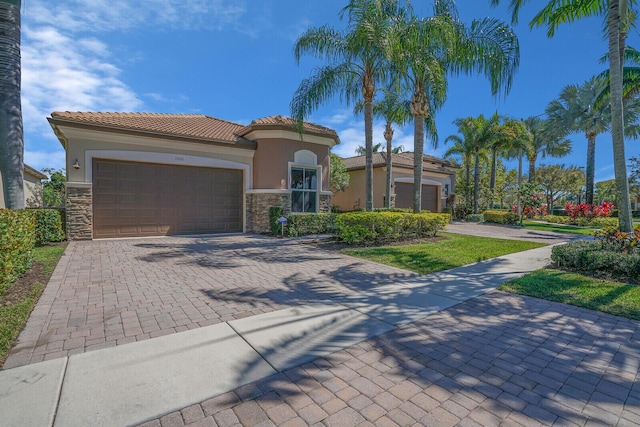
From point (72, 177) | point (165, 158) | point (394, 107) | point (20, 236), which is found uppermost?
point (394, 107)

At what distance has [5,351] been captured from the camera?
3.25 meters

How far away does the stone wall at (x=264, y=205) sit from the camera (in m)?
14.1

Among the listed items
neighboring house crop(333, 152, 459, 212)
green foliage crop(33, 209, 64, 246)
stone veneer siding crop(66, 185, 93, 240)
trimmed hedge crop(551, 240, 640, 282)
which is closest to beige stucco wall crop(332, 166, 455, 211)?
neighboring house crop(333, 152, 459, 212)

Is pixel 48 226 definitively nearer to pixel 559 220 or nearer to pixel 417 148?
pixel 417 148

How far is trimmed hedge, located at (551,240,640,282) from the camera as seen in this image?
21.5ft

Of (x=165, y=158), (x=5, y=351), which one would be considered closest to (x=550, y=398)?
(x=5, y=351)

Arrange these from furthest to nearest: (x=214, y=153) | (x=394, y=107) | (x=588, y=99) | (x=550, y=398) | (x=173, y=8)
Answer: (x=588, y=99) < (x=394, y=107) < (x=214, y=153) < (x=173, y=8) < (x=550, y=398)

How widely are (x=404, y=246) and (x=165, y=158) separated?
32.5 feet

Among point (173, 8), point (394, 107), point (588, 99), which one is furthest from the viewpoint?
point (588, 99)

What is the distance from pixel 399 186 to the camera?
77.8 feet

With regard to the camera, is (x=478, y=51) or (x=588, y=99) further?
(x=588, y=99)

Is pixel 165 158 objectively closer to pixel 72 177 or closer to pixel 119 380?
pixel 72 177

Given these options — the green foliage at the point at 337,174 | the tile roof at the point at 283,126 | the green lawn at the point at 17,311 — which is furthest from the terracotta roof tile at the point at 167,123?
the green foliage at the point at 337,174

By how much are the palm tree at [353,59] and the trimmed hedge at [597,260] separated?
6.35 m
